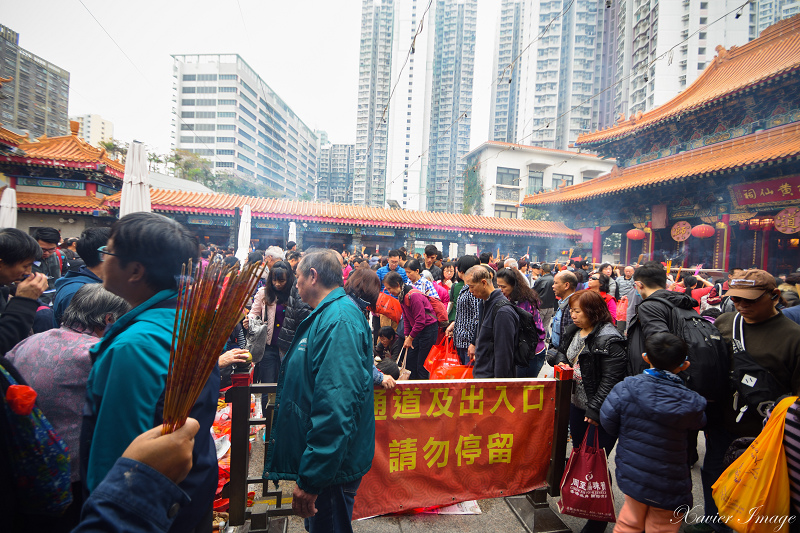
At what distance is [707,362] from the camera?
2.42 metres

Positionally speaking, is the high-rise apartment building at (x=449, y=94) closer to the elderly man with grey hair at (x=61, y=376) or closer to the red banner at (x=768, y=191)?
the red banner at (x=768, y=191)

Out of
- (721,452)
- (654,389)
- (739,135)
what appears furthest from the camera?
(739,135)

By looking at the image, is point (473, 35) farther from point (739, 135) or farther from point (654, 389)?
point (654, 389)

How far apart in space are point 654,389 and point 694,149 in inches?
515

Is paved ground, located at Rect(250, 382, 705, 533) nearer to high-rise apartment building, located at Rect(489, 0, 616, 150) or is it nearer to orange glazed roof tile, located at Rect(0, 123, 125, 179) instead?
orange glazed roof tile, located at Rect(0, 123, 125, 179)

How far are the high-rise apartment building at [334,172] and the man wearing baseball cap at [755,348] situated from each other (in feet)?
249

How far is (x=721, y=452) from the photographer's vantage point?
2.47 metres

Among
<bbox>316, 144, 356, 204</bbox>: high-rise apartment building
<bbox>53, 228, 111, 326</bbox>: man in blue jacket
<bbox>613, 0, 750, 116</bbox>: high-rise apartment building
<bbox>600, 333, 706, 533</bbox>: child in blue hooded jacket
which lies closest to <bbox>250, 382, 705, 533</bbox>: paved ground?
<bbox>600, 333, 706, 533</bbox>: child in blue hooded jacket

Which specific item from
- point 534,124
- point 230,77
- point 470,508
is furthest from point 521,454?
point 230,77

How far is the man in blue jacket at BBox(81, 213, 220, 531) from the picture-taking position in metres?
0.97

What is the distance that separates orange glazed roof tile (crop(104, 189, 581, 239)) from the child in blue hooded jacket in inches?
594

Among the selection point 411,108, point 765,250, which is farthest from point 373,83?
point 765,250

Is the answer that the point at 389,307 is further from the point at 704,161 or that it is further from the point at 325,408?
the point at 704,161

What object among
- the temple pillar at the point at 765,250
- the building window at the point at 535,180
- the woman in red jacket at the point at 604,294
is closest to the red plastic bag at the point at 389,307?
the woman in red jacket at the point at 604,294
